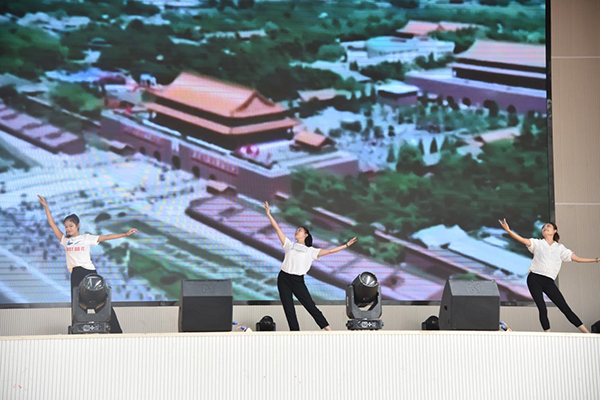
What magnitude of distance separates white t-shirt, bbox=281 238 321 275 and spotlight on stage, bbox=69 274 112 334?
6.94 feet

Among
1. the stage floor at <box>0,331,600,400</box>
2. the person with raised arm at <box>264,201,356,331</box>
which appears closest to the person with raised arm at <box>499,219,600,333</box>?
the person with raised arm at <box>264,201,356,331</box>

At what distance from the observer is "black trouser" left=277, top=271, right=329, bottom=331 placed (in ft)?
24.3

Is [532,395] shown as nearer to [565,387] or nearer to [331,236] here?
[565,387]

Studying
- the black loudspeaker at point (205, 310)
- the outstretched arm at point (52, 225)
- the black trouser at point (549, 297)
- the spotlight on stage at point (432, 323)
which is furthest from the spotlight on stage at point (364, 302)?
the outstretched arm at point (52, 225)

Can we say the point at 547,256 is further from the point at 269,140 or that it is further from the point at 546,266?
the point at 269,140

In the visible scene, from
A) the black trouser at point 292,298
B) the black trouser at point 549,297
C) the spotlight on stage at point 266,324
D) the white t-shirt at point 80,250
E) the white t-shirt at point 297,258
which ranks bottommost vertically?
the spotlight on stage at point 266,324

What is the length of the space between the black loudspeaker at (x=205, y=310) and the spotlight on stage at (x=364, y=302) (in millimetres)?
1071

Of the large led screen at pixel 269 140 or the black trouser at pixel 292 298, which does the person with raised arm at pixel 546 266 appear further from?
the black trouser at pixel 292 298

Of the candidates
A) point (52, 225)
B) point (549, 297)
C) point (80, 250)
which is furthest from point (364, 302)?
point (52, 225)

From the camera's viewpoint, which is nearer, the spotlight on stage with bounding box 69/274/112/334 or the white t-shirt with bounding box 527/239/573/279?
the spotlight on stage with bounding box 69/274/112/334

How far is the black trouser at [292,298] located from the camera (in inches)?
291

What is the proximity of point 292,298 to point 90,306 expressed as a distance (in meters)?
2.16

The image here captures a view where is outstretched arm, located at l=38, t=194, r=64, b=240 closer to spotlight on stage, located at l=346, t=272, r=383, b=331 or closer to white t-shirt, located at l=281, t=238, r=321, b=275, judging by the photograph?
white t-shirt, located at l=281, t=238, r=321, b=275

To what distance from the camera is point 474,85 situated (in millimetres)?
9164
